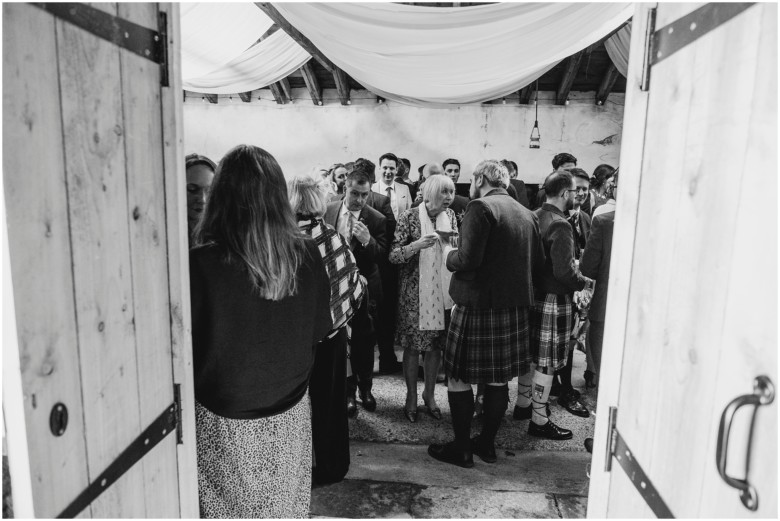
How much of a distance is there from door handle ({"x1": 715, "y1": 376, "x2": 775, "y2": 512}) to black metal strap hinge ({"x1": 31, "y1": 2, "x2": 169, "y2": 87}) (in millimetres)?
1214

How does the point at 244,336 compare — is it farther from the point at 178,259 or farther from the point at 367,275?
the point at 367,275

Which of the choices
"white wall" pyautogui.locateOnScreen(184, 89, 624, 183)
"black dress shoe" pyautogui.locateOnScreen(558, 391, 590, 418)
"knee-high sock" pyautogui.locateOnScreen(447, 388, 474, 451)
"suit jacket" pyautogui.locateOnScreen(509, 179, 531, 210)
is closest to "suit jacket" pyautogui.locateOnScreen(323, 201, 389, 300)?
"knee-high sock" pyautogui.locateOnScreen(447, 388, 474, 451)

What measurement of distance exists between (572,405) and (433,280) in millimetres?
1355

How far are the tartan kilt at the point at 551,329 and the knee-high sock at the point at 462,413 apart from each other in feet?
1.56

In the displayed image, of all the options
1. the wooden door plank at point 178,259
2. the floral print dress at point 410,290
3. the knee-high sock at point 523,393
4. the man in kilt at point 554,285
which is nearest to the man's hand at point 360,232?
the floral print dress at point 410,290

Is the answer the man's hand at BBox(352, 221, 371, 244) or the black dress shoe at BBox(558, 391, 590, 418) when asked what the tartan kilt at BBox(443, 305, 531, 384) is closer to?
the man's hand at BBox(352, 221, 371, 244)

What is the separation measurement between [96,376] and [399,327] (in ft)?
7.60

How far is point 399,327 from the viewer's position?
3211 millimetres

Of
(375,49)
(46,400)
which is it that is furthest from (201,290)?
(375,49)

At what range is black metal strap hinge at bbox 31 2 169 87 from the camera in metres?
0.88

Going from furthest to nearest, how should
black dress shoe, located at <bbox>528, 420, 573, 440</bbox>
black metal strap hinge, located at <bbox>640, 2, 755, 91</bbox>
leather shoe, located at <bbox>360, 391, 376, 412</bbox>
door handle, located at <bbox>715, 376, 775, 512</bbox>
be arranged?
leather shoe, located at <bbox>360, 391, 376, 412</bbox> < black dress shoe, located at <bbox>528, 420, 573, 440</bbox> < black metal strap hinge, located at <bbox>640, 2, 755, 91</bbox> < door handle, located at <bbox>715, 376, 775, 512</bbox>

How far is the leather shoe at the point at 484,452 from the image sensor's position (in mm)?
2834

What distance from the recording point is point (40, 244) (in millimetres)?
819

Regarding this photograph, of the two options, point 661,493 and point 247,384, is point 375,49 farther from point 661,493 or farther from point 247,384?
point 661,493
